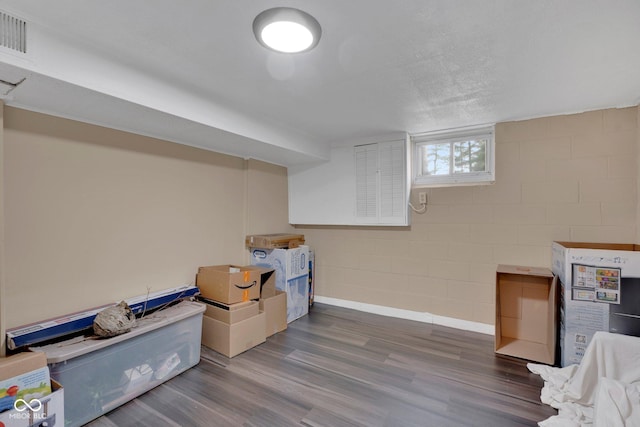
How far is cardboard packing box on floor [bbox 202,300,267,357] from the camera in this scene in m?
2.44

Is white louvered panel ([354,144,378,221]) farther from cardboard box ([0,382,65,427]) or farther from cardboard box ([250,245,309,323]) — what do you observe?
cardboard box ([0,382,65,427])

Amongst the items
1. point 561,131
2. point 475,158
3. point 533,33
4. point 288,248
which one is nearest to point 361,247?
point 288,248

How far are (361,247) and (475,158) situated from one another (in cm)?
165

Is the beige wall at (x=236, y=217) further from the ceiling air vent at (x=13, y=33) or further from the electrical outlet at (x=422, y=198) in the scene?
the ceiling air vent at (x=13, y=33)

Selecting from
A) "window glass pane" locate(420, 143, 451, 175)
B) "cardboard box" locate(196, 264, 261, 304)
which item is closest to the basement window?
"window glass pane" locate(420, 143, 451, 175)

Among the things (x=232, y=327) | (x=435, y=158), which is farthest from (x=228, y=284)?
(x=435, y=158)

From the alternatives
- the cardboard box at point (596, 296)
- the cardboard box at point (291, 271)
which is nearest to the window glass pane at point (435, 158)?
the cardboard box at point (596, 296)

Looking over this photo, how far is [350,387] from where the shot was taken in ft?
6.70

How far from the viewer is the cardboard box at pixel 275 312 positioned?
2.83 meters

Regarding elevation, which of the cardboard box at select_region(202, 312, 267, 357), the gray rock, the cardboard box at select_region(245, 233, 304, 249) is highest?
the cardboard box at select_region(245, 233, 304, 249)

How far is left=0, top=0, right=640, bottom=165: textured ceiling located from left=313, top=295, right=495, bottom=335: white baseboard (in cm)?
212

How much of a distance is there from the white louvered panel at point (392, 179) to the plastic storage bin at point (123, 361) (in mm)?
2208

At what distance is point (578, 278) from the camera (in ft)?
6.94

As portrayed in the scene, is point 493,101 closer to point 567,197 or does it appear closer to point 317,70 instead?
point 567,197
